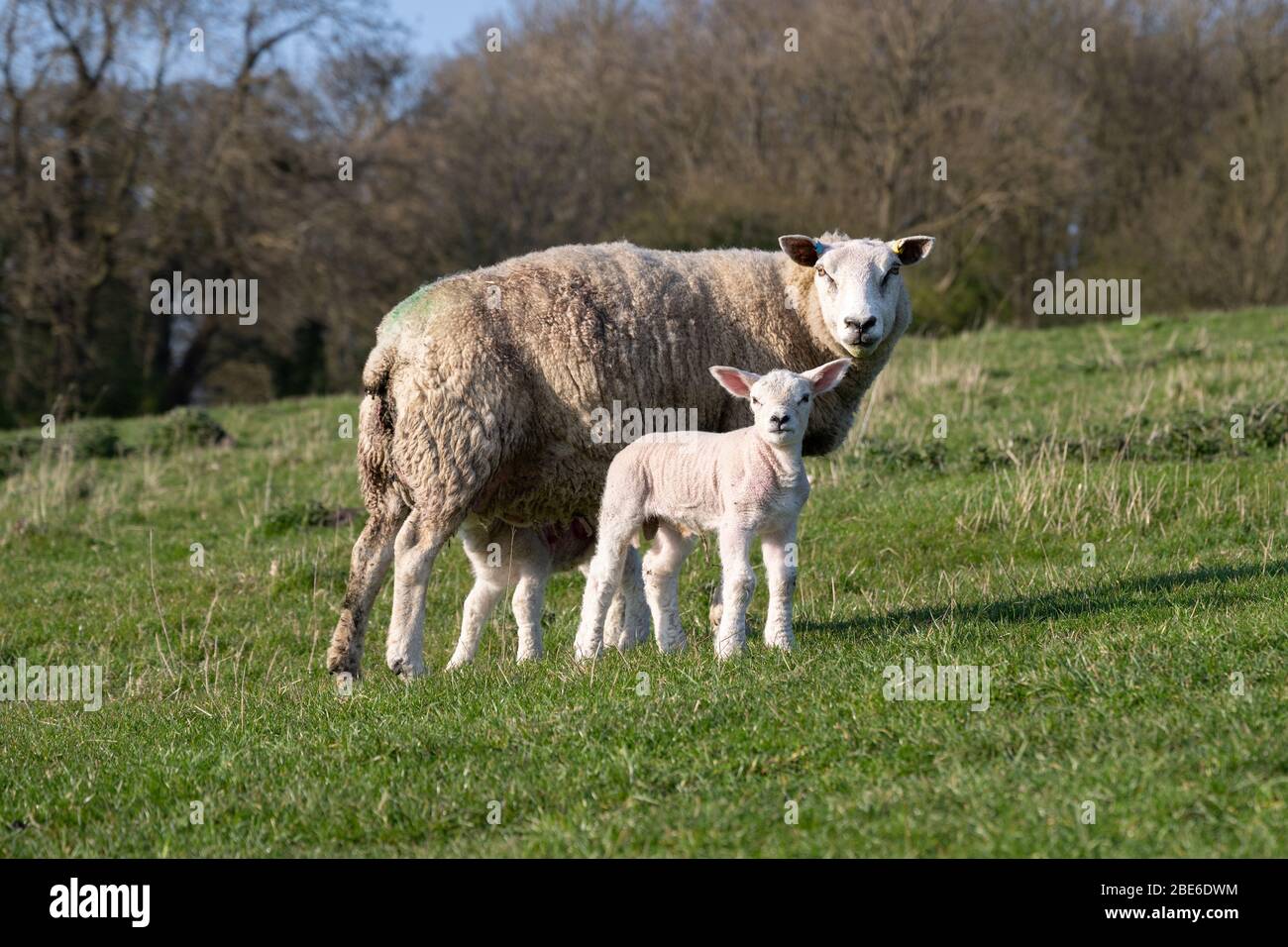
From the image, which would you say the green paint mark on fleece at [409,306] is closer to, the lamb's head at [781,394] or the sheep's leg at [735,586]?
the lamb's head at [781,394]

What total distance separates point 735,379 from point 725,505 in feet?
2.55

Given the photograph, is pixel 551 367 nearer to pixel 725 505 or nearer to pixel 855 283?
pixel 725 505

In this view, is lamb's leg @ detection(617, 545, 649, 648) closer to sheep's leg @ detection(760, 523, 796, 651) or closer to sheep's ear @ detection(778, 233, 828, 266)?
sheep's leg @ detection(760, 523, 796, 651)

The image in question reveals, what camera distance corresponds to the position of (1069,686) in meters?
5.79

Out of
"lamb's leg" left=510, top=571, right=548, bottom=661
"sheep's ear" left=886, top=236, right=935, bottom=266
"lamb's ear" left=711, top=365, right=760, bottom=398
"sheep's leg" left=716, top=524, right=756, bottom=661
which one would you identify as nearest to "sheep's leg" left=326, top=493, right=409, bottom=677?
"lamb's leg" left=510, top=571, right=548, bottom=661

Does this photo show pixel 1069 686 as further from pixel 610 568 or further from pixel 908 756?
pixel 610 568

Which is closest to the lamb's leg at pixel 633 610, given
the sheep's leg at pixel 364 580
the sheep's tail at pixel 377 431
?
the sheep's leg at pixel 364 580

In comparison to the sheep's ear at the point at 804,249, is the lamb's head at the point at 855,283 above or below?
below

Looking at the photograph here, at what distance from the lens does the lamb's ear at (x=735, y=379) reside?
7422mm

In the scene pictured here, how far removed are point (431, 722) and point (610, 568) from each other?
4.89 ft

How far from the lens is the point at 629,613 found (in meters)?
8.61

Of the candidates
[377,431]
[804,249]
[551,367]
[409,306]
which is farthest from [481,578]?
[804,249]

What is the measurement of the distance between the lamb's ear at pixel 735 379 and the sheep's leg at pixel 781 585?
30.9 inches
